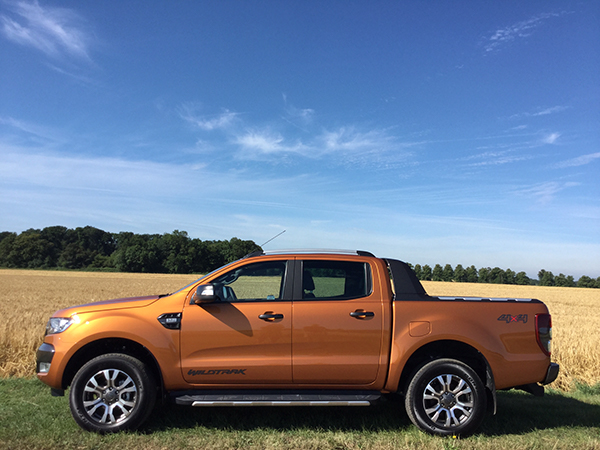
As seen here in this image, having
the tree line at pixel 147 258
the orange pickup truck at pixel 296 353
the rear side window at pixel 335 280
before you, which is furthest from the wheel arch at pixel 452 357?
the tree line at pixel 147 258

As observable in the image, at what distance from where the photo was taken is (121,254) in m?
91.4

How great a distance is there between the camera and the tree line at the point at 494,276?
94.3m

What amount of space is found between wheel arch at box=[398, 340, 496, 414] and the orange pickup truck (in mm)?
22

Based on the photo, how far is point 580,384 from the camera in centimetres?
762

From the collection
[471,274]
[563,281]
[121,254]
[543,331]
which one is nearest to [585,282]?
[563,281]

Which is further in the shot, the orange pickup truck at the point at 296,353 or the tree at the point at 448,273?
the tree at the point at 448,273

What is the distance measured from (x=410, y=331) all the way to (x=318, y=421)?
5.07 ft

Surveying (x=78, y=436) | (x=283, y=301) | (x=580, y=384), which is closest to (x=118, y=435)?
(x=78, y=436)

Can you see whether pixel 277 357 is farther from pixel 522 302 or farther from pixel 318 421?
pixel 522 302

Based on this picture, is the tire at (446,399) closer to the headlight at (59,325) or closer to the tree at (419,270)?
the headlight at (59,325)

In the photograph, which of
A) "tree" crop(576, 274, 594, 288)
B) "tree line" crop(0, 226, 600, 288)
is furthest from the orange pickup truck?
"tree" crop(576, 274, 594, 288)

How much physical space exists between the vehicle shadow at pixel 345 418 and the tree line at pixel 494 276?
95.6m

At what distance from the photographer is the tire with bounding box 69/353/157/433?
4.50 meters

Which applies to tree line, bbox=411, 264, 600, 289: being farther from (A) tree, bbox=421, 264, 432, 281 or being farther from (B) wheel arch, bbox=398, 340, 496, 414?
(B) wheel arch, bbox=398, 340, 496, 414
